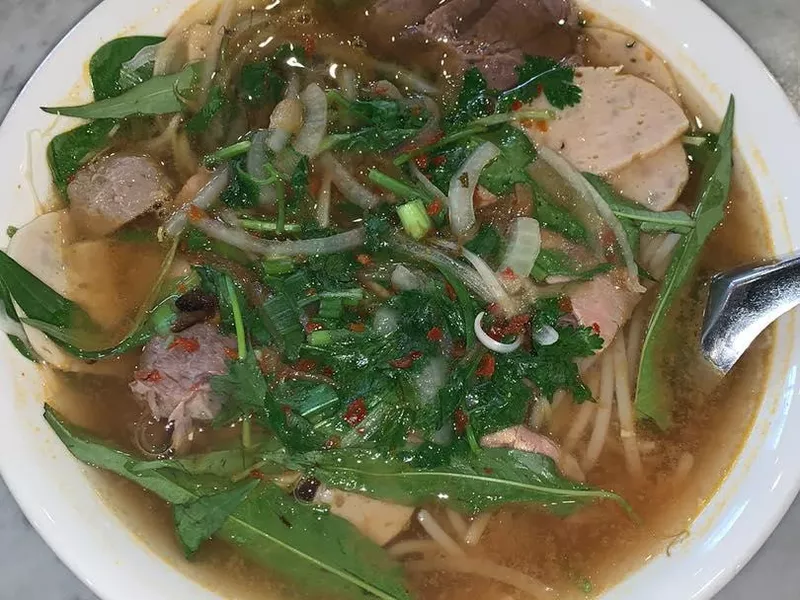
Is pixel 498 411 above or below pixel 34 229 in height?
below

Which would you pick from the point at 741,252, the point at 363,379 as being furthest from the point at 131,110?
the point at 741,252

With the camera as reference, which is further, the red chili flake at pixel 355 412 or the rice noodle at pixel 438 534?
the rice noodle at pixel 438 534

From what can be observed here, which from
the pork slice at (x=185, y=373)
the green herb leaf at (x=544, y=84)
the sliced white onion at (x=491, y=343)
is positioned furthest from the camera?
the green herb leaf at (x=544, y=84)

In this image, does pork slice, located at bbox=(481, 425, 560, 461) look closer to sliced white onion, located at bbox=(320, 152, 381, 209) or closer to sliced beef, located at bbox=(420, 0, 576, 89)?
sliced white onion, located at bbox=(320, 152, 381, 209)

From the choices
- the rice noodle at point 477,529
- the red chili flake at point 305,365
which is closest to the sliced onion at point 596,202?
the rice noodle at point 477,529

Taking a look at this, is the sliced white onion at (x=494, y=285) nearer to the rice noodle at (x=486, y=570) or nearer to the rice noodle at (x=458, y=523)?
the rice noodle at (x=458, y=523)

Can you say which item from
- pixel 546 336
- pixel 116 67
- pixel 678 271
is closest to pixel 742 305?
pixel 678 271

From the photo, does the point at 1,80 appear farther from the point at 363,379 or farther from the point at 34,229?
the point at 363,379
